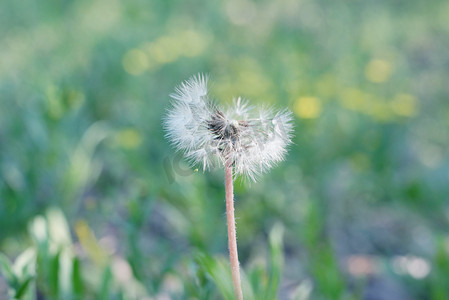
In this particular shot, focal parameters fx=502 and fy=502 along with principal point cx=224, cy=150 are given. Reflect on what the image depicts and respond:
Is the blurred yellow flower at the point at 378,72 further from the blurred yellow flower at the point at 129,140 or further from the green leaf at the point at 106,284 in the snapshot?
the green leaf at the point at 106,284

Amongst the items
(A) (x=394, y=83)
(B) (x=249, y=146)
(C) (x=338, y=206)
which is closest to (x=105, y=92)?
(C) (x=338, y=206)

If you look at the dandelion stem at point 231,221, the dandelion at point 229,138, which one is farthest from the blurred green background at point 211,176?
the dandelion at point 229,138

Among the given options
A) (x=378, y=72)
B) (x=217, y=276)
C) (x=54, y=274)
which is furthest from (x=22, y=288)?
(x=378, y=72)

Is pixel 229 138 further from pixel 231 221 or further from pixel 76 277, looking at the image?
pixel 76 277

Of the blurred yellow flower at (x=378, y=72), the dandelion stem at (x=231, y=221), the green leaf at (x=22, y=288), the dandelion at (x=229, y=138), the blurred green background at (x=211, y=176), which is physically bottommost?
the green leaf at (x=22, y=288)

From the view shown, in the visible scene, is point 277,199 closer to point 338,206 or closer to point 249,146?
point 338,206

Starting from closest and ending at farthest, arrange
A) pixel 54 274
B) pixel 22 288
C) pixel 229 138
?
1. pixel 229 138
2. pixel 22 288
3. pixel 54 274
